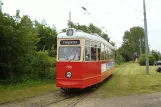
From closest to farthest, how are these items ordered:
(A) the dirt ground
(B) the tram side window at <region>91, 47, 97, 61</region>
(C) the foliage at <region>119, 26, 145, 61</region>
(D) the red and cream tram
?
(A) the dirt ground, (D) the red and cream tram, (B) the tram side window at <region>91, 47, 97, 61</region>, (C) the foliage at <region>119, 26, 145, 61</region>

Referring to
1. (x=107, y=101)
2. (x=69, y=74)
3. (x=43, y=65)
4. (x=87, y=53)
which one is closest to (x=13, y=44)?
(x=43, y=65)

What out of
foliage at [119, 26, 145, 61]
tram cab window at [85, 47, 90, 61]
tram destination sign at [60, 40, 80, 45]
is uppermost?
foliage at [119, 26, 145, 61]

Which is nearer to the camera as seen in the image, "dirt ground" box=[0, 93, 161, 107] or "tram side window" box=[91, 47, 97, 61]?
"dirt ground" box=[0, 93, 161, 107]

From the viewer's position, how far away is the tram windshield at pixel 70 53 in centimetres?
1416

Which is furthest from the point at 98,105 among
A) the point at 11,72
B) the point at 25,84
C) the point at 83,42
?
the point at 11,72

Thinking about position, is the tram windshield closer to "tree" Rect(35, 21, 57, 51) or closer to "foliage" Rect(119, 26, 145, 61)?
"tree" Rect(35, 21, 57, 51)

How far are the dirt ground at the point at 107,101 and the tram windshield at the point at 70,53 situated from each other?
216 centimetres

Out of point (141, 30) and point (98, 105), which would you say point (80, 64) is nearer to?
point (98, 105)

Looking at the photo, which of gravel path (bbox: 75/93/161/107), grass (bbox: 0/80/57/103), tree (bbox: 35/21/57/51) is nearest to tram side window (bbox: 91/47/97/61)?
gravel path (bbox: 75/93/161/107)

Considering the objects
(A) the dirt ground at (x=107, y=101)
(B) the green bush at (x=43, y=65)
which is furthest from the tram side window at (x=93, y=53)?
(B) the green bush at (x=43, y=65)

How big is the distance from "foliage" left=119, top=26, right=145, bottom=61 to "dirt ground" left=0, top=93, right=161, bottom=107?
3281 inches

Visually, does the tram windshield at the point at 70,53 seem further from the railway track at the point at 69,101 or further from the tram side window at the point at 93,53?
the railway track at the point at 69,101

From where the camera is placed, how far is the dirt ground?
454 inches

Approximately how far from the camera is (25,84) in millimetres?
17891
